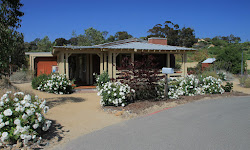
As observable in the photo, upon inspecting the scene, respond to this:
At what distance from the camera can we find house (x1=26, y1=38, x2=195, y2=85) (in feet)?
44.0

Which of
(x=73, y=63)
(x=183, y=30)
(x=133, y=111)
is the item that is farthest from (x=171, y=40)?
(x=133, y=111)

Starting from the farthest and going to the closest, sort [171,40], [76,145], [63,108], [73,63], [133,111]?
[171,40], [73,63], [63,108], [133,111], [76,145]

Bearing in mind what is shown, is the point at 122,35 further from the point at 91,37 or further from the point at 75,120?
the point at 75,120

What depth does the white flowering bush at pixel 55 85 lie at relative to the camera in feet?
37.0

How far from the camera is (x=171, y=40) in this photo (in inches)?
1934

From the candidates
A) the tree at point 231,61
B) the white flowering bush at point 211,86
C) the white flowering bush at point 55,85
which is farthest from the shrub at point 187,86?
the tree at point 231,61

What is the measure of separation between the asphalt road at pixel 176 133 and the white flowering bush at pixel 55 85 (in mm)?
6102

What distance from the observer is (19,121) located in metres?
4.31

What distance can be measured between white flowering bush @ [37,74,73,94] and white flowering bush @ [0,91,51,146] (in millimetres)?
6434

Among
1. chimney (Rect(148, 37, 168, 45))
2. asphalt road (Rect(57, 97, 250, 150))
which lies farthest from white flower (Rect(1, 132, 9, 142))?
chimney (Rect(148, 37, 168, 45))

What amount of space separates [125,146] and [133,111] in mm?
2918

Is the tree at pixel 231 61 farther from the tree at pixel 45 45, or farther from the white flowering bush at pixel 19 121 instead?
the tree at pixel 45 45

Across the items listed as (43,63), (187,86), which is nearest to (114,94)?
(187,86)

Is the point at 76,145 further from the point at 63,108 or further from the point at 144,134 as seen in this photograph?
the point at 63,108
